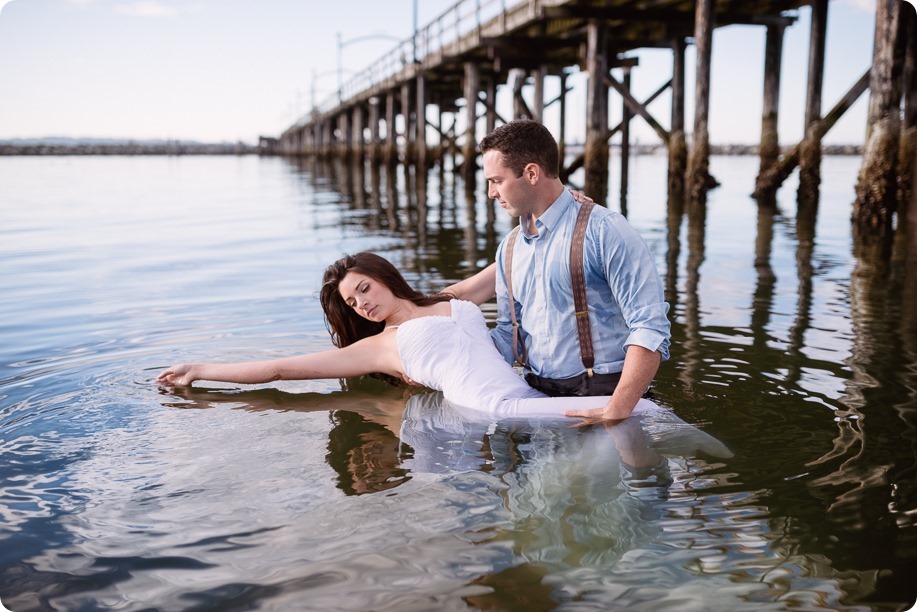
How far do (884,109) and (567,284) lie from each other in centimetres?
962

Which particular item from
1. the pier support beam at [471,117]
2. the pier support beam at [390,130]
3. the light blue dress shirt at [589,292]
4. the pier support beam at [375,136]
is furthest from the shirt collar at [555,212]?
the pier support beam at [375,136]

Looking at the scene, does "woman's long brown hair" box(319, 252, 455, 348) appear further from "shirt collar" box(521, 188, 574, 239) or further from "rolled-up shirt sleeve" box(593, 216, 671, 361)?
"rolled-up shirt sleeve" box(593, 216, 671, 361)

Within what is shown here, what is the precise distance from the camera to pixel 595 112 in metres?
17.5

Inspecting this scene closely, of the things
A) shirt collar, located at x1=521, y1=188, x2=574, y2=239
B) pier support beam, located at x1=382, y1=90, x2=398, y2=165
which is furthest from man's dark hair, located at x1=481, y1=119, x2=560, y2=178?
pier support beam, located at x1=382, y1=90, x2=398, y2=165

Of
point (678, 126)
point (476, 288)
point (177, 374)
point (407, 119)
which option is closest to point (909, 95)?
point (678, 126)

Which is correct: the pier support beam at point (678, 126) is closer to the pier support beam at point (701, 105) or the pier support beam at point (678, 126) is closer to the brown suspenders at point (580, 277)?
the pier support beam at point (701, 105)

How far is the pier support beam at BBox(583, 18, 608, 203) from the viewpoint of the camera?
17.3 meters

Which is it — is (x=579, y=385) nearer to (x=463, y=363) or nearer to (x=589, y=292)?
(x=589, y=292)

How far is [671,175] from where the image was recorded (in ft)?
60.1

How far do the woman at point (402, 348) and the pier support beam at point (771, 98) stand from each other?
45.7 ft

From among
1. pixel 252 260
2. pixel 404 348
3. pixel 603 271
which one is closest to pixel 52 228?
pixel 252 260

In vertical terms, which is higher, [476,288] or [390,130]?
[390,130]

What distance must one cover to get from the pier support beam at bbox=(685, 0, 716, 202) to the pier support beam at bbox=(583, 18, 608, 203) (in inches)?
75.6

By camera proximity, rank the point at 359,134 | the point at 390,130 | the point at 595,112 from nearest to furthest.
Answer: the point at 595,112 < the point at 390,130 < the point at 359,134
